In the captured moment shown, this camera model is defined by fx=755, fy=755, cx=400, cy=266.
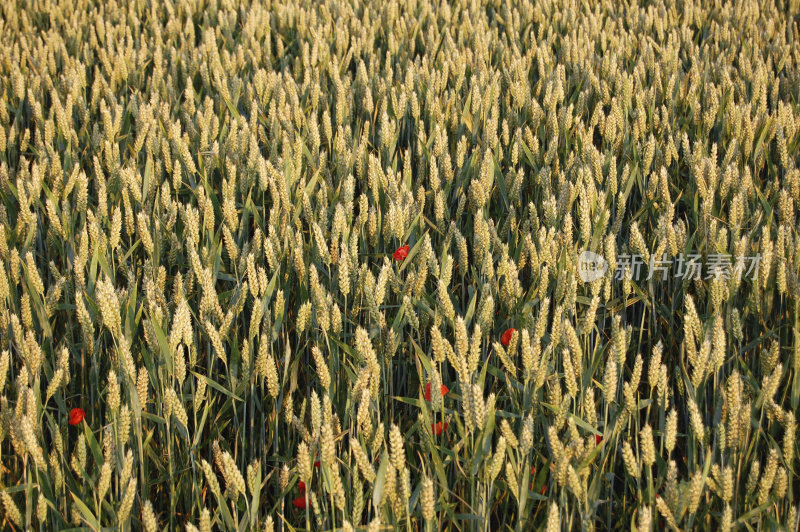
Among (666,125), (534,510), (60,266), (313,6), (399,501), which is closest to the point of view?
(399,501)

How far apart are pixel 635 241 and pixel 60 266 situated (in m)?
1.26

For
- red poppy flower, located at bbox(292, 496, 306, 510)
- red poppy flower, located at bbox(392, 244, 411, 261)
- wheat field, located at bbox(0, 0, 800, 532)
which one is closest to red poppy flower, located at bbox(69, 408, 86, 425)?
wheat field, located at bbox(0, 0, 800, 532)

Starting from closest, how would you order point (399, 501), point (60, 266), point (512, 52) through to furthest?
1. point (399, 501)
2. point (60, 266)
3. point (512, 52)

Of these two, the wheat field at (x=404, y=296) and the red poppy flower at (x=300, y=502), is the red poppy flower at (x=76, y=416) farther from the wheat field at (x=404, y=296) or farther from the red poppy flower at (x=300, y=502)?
the red poppy flower at (x=300, y=502)

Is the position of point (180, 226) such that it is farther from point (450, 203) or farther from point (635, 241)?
point (635, 241)

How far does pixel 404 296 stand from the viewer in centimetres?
132

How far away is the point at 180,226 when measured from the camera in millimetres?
1745

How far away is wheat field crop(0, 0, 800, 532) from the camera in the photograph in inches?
42.1

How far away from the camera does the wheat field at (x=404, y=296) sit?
1.07 m

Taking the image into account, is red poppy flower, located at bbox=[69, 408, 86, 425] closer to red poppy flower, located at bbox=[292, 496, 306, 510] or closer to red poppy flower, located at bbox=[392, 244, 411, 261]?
red poppy flower, located at bbox=[292, 496, 306, 510]

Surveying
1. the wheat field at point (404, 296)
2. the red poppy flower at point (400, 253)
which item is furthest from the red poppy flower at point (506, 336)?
the red poppy flower at point (400, 253)

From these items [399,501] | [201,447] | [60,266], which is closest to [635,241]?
[399,501]

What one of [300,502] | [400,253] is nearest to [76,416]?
[300,502]

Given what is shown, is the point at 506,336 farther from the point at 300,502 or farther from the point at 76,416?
the point at 76,416
